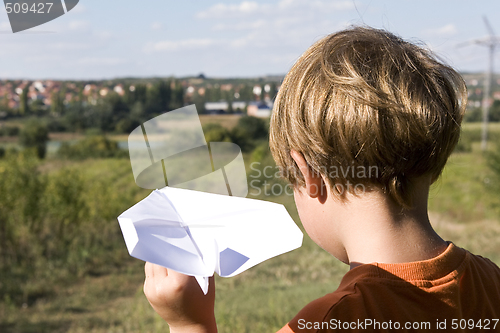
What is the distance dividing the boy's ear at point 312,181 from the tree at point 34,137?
7.22 metres

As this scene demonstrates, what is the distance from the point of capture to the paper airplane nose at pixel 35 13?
1710 millimetres

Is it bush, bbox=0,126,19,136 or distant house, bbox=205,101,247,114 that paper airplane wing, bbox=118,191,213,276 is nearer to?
distant house, bbox=205,101,247,114

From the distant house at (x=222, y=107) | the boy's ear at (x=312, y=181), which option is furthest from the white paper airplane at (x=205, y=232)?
the distant house at (x=222, y=107)

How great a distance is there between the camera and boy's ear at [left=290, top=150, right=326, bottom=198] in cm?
94

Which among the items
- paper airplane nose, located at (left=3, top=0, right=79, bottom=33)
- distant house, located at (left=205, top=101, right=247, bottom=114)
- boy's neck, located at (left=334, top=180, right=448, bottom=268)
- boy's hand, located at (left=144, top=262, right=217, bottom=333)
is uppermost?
paper airplane nose, located at (left=3, top=0, right=79, bottom=33)

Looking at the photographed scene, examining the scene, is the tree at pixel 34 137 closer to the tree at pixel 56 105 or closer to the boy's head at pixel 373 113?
the tree at pixel 56 105

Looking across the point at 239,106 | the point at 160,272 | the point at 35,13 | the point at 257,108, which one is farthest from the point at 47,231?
the point at 160,272

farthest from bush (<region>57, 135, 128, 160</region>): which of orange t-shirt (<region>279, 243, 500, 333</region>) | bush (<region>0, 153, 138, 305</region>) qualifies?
orange t-shirt (<region>279, 243, 500, 333</region>)

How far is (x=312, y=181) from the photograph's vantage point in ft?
3.07

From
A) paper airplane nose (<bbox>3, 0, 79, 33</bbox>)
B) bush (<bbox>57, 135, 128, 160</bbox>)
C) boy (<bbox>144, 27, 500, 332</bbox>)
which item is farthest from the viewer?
bush (<bbox>57, 135, 128, 160</bbox>)

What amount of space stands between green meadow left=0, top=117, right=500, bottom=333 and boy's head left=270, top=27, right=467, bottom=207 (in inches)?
119

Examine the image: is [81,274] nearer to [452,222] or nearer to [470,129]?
[452,222]

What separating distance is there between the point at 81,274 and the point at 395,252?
5178mm

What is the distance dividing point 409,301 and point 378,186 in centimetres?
24
